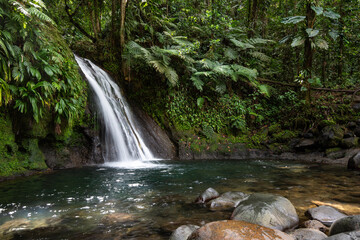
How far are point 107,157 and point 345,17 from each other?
12425 millimetres

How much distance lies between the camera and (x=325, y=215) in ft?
10.6

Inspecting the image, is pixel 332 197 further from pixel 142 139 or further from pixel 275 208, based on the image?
pixel 142 139

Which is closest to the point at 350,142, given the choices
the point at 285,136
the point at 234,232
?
the point at 285,136

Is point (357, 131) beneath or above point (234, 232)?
above

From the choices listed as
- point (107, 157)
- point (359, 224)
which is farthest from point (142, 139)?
point (359, 224)

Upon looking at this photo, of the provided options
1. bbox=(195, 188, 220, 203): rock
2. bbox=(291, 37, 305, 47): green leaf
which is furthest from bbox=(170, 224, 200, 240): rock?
bbox=(291, 37, 305, 47): green leaf

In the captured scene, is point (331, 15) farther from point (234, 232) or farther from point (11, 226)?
point (11, 226)

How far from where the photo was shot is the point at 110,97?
8.74 metres

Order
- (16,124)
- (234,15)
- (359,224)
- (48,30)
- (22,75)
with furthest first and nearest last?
(234,15), (48,30), (16,124), (22,75), (359,224)

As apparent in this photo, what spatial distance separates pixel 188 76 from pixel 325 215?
8.41 meters

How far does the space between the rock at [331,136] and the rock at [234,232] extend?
787cm

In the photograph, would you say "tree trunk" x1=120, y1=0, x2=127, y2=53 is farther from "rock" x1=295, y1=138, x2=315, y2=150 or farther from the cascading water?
"rock" x1=295, y1=138, x2=315, y2=150

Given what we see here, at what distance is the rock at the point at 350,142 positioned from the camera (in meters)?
8.30

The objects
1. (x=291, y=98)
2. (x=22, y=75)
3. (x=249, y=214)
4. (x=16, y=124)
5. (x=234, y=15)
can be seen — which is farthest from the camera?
(x=234, y=15)
